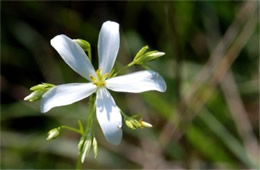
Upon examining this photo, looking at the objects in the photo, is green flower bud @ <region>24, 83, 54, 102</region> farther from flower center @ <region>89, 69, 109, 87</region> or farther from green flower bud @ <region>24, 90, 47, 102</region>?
flower center @ <region>89, 69, 109, 87</region>

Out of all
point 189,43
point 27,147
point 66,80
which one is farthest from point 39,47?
point 189,43

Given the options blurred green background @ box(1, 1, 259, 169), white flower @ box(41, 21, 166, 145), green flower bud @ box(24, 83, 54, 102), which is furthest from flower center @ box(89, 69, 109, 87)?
blurred green background @ box(1, 1, 259, 169)

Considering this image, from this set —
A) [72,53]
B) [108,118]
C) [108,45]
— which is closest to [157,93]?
[108,45]

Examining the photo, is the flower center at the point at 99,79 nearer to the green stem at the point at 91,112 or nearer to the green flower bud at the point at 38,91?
the green stem at the point at 91,112

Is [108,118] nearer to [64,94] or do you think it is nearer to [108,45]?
[64,94]

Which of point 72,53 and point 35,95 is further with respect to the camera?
point 72,53

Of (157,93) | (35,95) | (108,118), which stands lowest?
(157,93)

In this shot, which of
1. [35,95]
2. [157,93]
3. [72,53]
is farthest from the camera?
[157,93]
